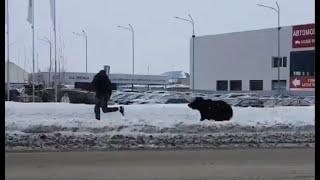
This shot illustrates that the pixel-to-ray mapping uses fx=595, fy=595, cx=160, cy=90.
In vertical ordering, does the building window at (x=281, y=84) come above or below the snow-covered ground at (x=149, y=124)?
above

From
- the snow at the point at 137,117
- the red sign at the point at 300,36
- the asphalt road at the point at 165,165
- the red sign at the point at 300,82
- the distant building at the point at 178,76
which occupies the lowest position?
the asphalt road at the point at 165,165

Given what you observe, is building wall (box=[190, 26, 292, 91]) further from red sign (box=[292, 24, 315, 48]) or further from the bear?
the bear

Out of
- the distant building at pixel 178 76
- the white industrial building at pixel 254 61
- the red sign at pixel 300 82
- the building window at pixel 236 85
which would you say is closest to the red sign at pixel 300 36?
the white industrial building at pixel 254 61

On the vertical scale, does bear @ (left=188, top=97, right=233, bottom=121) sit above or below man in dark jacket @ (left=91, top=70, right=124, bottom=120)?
below

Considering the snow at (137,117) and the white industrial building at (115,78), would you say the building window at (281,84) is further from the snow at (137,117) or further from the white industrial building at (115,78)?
the snow at (137,117)

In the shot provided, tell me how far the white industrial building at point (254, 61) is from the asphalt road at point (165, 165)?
67.5 meters

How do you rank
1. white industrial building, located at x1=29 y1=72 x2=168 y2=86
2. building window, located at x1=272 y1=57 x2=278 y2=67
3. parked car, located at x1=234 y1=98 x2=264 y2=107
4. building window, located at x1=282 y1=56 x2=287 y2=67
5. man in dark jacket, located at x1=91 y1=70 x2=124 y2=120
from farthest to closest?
1. white industrial building, located at x1=29 y1=72 x2=168 y2=86
2. building window, located at x1=272 y1=57 x2=278 y2=67
3. building window, located at x1=282 y1=56 x2=287 y2=67
4. parked car, located at x1=234 y1=98 x2=264 y2=107
5. man in dark jacket, located at x1=91 y1=70 x2=124 y2=120

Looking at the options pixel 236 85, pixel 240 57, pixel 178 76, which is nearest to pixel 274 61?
pixel 240 57

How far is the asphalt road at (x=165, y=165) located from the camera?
29.5 ft

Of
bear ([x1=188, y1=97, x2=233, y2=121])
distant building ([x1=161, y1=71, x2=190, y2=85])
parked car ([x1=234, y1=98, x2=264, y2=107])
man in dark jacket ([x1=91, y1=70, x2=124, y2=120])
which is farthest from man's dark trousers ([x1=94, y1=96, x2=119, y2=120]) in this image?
distant building ([x1=161, y1=71, x2=190, y2=85])

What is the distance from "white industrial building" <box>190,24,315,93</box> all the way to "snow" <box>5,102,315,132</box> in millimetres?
60904

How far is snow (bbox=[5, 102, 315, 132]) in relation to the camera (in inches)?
590
